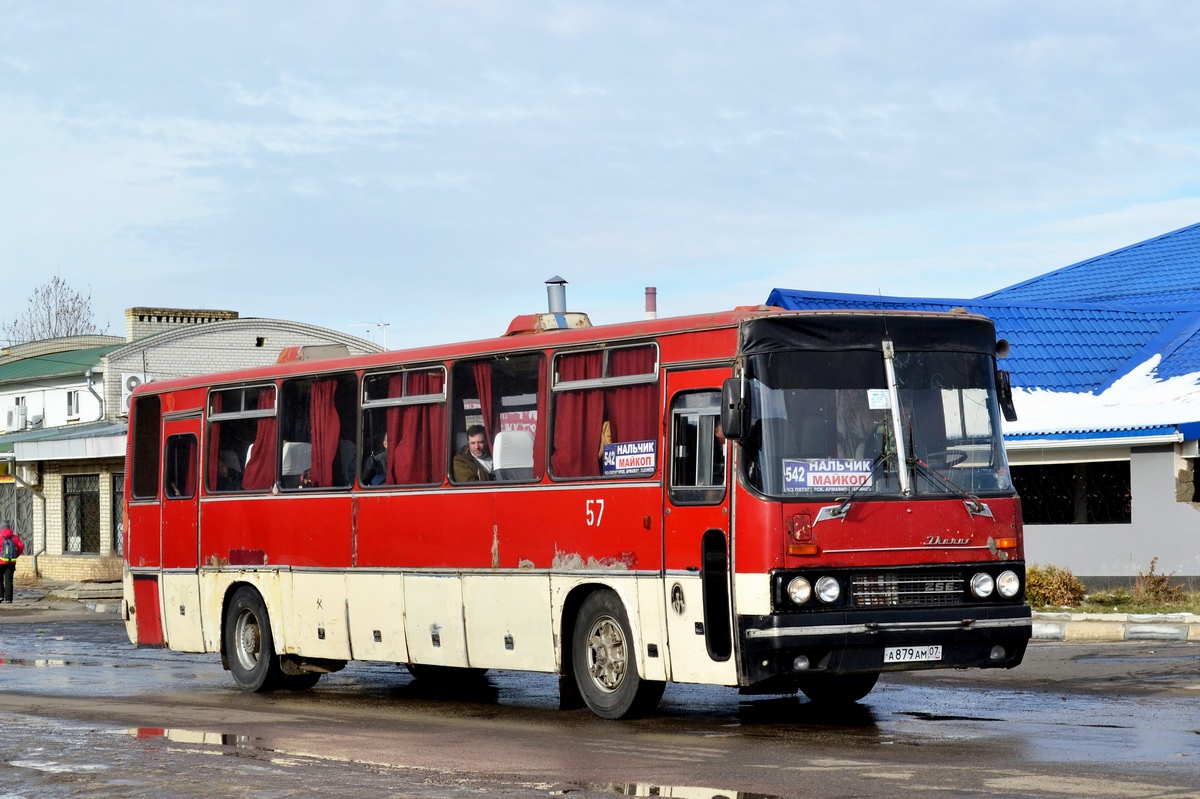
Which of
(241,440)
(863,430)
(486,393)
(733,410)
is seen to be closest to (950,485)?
(863,430)

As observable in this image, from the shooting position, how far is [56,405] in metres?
51.1

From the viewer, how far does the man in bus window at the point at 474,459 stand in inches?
595

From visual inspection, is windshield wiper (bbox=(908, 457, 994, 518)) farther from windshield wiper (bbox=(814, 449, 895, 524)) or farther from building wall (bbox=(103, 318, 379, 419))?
building wall (bbox=(103, 318, 379, 419))

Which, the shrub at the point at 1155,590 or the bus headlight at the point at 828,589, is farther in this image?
the shrub at the point at 1155,590

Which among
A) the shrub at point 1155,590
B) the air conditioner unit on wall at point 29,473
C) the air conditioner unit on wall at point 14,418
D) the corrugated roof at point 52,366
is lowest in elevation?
the shrub at point 1155,590

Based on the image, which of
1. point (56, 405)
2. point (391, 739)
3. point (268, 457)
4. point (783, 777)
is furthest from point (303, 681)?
point (56, 405)

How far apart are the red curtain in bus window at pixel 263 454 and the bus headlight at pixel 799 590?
272 inches

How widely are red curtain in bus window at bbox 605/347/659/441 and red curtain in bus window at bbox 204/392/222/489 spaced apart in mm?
5947

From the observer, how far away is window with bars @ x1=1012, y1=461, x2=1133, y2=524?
27219 mm

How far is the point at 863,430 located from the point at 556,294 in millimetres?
9363

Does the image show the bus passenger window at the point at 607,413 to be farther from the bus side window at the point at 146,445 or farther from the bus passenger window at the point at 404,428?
the bus side window at the point at 146,445

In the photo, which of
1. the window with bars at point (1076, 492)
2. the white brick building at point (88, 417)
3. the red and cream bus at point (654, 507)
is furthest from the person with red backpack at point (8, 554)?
the red and cream bus at point (654, 507)

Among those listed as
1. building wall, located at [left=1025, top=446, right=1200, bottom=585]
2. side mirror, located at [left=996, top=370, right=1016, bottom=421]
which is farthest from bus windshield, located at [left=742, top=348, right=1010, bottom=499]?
building wall, located at [left=1025, top=446, right=1200, bottom=585]

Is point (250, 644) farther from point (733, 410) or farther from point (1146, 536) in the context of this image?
point (1146, 536)
